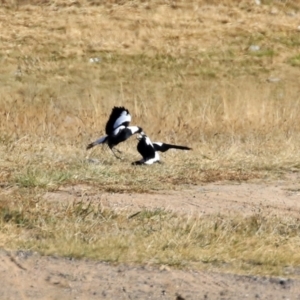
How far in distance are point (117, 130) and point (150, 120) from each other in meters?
3.33

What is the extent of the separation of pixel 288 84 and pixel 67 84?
463cm

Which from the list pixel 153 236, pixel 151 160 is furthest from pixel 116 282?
pixel 151 160

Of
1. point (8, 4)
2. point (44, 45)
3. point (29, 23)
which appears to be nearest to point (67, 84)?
point (44, 45)

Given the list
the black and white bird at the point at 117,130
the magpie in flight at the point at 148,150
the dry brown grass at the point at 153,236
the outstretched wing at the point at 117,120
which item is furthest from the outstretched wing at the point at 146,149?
the dry brown grass at the point at 153,236

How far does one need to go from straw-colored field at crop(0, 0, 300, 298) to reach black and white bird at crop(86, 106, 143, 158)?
0.20 metres

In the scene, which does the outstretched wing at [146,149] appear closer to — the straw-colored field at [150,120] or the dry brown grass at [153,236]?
the straw-colored field at [150,120]

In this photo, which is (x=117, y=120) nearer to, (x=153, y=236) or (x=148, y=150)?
(x=148, y=150)

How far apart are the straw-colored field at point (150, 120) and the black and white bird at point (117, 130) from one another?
0.20 metres

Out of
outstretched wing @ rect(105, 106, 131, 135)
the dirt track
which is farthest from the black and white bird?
the dirt track

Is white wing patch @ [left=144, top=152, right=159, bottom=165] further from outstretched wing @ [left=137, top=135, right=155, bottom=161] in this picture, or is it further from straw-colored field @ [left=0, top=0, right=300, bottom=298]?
straw-colored field @ [left=0, top=0, right=300, bottom=298]

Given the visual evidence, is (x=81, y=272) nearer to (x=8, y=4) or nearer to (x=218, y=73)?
(x=218, y=73)

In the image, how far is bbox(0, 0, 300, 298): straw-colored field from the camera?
292 inches

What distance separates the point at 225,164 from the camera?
11766 mm

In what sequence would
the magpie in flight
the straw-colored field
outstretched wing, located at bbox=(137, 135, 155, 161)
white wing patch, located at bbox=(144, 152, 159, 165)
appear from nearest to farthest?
the straw-colored field
white wing patch, located at bbox=(144, 152, 159, 165)
the magpie in flight
outstretched wing, located at bbox=(137, 135, 155, 161)
